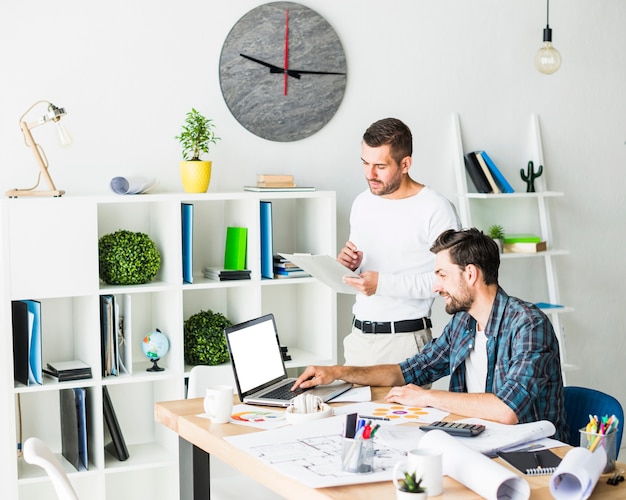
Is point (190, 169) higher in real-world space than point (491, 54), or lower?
lower

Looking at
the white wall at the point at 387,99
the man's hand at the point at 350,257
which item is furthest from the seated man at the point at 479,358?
the white wall at the point at 387,99

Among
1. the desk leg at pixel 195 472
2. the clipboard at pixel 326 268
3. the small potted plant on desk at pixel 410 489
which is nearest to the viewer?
the small potted plant on desk at pixel 410 489

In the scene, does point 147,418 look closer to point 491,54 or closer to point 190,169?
point 190,169

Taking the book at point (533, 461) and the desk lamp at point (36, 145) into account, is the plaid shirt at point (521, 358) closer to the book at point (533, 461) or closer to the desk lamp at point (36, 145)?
the book at point (533, 461)

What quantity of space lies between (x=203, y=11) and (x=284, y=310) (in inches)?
54.0

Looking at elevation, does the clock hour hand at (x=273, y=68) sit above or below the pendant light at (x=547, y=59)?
below

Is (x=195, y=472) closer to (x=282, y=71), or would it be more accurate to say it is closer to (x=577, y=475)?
(x=577, y=475)

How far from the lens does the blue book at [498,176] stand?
457 centimetres

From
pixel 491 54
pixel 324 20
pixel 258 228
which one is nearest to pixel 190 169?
pixel 258 228

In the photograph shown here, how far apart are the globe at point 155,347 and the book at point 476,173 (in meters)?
1.76

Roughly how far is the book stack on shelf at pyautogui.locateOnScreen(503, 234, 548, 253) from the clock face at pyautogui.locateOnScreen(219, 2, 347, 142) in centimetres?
114

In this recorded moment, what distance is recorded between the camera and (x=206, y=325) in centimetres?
384

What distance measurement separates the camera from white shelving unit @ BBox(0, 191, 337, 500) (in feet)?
11.3

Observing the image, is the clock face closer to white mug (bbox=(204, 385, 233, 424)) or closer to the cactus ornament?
the cactus ornament
